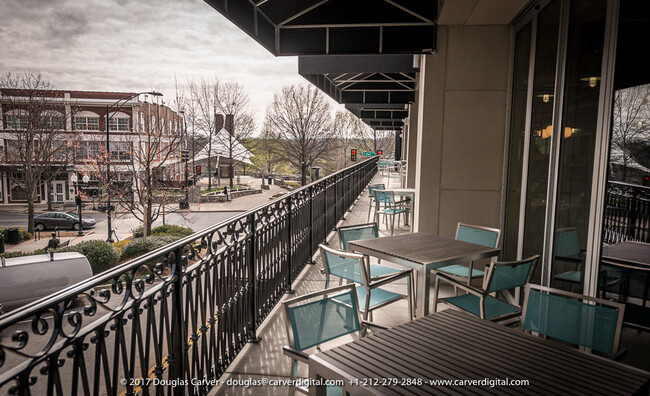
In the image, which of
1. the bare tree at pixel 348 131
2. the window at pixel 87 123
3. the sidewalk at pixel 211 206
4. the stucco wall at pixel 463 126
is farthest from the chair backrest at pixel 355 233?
the window at pixel 87 123

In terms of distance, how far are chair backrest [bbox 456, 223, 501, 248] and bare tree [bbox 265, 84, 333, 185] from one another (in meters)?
35.0

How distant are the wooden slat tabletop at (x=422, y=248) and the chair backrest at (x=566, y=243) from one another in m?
0.65

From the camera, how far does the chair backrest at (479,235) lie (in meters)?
4.91

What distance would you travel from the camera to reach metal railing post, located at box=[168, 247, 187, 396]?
2.50 metres

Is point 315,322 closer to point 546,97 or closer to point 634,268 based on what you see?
point 634,268

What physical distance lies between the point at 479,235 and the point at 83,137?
150 ft

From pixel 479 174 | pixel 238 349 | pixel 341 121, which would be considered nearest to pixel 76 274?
pixel 238 349

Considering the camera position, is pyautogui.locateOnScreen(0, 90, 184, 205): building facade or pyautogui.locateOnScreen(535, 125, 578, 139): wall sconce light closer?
pyautogui.locateOnScreen(535, 125, 578, 139): wall sconce light

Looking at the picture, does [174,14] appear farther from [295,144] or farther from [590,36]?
[590,36]

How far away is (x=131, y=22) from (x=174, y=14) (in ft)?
45.2

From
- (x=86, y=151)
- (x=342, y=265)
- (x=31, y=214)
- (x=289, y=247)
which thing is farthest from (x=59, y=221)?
(x=342, y=265)

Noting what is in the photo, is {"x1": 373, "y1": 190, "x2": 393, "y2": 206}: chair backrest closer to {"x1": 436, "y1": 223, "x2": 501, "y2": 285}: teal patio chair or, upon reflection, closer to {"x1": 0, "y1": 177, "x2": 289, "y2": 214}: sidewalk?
{"x1": 436, "y1": 223, "x2": 501, "y2": 285}: teal patio chair

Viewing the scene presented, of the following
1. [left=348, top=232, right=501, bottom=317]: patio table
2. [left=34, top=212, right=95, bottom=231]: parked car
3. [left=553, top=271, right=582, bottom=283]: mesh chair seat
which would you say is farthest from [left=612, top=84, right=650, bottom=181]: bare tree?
[left=34, top=212, right=95, bottom=231]: parked car

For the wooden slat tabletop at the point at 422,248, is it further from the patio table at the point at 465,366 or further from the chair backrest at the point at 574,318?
the patio table at the point at 465,366
